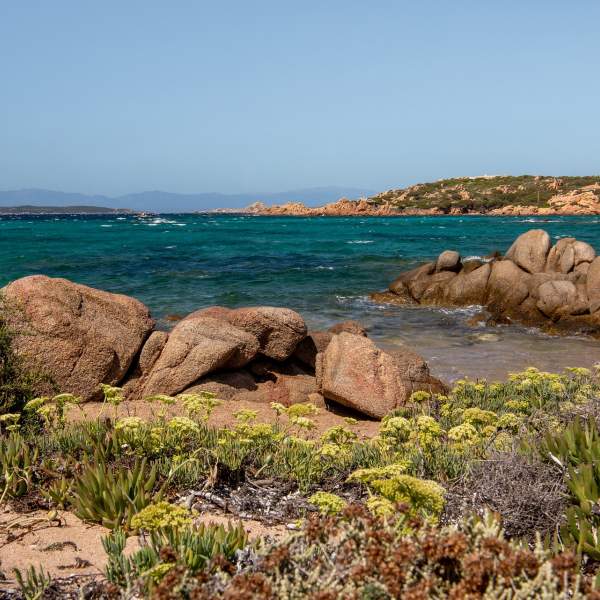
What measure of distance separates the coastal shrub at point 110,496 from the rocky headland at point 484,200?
11549 centimetres

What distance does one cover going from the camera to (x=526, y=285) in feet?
76.0

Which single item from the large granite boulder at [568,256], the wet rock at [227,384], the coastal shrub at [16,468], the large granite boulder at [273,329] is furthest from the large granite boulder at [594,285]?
the coastal shrub at [16,468]

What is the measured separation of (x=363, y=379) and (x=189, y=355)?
3403mm

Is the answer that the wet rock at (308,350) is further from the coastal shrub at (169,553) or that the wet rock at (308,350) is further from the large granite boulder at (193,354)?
the coastal shrub at (169,553)

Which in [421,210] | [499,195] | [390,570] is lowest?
[390,570]

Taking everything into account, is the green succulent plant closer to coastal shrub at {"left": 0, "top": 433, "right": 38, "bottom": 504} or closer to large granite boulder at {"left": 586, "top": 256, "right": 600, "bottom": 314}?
coastal shrub at {"left": 0, "top": 433, "right": 38, "bottom": 504}

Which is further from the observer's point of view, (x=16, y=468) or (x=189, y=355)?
(x=189, y=355)

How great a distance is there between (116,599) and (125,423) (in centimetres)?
239

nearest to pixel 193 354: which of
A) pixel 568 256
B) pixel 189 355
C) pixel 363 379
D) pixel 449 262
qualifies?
pixel 189 355

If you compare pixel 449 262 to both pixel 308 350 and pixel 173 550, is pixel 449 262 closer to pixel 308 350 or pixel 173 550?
pixel 308 350

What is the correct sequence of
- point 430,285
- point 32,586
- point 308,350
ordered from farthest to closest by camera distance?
point 430,285 → point 308,350 → point 32,586

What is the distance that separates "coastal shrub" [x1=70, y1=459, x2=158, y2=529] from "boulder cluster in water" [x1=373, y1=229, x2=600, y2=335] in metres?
18.3

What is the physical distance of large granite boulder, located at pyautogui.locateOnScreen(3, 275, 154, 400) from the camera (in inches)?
428

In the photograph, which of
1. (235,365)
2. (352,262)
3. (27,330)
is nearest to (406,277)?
(352,262)
